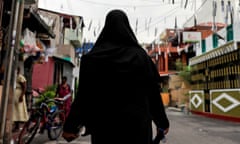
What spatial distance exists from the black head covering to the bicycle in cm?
376

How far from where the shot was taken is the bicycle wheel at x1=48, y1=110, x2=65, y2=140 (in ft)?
21.5

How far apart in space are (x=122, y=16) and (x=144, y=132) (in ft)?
2.96

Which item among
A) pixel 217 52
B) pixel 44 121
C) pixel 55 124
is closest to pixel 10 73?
pixel 44 121

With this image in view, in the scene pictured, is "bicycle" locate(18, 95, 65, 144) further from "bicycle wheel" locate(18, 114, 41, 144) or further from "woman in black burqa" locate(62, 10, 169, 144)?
"woman in black burqa" locate(62, 10, 169, 144)

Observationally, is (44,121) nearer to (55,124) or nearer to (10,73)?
(55,124)

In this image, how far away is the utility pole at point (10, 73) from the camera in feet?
14.6

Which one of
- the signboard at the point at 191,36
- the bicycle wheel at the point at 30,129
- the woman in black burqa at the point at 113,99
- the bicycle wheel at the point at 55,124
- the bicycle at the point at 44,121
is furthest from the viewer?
the signboard at the point at 191,36

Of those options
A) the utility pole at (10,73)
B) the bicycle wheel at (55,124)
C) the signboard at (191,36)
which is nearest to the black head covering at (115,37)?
the utility pole at (10,73)

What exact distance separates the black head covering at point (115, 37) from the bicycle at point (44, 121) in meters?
3.76

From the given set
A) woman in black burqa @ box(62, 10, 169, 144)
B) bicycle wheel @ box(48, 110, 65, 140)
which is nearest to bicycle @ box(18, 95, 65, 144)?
bicycle wheel @ box(48, 110, 65, 140)

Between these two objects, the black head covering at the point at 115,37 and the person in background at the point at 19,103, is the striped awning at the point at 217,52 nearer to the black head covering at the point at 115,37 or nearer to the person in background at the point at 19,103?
the person in background at the point at 19,103

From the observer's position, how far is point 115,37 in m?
2.26

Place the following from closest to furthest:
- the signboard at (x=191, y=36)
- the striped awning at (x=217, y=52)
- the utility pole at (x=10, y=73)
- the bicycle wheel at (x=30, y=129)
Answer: the utility pole at (x=10, y=73) → the bicycle wheel at (x=30, y=129) → the striped awning at (x=217, y=52) → the signboard at (x=191, y=36)

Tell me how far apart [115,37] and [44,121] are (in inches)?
177
